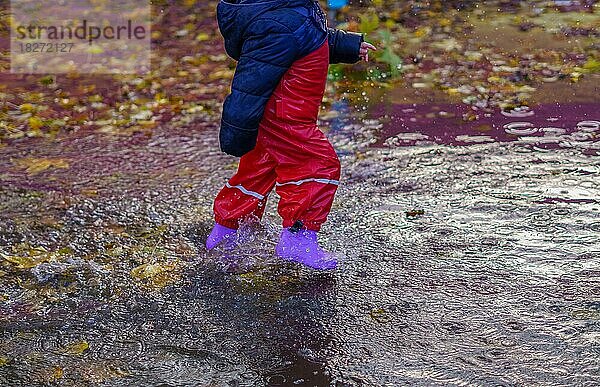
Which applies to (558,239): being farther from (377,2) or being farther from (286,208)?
(377,2)

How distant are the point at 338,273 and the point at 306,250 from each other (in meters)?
0.20

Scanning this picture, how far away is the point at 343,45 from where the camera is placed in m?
4.32

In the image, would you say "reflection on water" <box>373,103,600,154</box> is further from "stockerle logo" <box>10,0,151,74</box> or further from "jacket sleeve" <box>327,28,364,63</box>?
Answer: "stockerle logo" <box>10,0,151,74</box>

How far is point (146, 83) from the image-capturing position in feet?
26.3

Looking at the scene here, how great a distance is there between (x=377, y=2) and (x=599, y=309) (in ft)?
24.0

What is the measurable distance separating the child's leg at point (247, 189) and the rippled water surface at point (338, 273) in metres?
0.19

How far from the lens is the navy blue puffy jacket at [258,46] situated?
13.0 ft

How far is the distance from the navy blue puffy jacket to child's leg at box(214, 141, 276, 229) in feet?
0.77

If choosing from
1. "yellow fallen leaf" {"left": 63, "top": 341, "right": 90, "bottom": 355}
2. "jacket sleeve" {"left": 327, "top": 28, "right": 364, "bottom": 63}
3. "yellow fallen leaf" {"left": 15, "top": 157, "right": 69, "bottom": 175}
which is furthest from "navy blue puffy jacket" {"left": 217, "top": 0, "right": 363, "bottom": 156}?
"yellow fallen leaf" {"left": 15, "top": 157, "right": 69, "bottom": 175}

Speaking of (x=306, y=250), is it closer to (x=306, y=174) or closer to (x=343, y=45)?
(x=306, y=174)

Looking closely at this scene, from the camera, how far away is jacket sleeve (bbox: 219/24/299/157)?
13.0ft

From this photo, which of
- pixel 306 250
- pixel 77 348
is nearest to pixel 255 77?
pixel 306 250

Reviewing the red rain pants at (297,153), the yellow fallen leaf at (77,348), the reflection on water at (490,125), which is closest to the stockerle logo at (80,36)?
the reflection on water at (490,125)

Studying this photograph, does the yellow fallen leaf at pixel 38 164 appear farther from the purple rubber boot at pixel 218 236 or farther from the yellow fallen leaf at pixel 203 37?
the yellow fallen leaf at pixel 203 37
